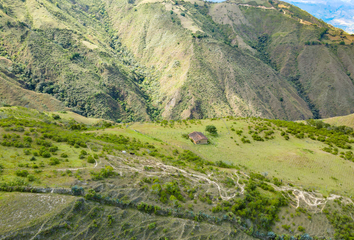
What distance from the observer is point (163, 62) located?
305 feet

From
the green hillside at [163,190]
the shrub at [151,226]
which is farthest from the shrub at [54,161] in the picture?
the shrub at [151,226]

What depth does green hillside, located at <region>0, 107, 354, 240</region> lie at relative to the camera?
16.0m

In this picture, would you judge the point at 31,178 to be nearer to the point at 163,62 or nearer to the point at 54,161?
the point at 54,161

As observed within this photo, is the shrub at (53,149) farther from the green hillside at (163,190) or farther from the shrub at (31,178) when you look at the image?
the shrub at (31,178)

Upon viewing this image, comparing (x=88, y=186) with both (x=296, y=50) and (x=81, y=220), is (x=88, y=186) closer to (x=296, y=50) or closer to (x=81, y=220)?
(x=81, y=220)

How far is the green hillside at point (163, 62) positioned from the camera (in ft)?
232

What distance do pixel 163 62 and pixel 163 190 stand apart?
257 feet

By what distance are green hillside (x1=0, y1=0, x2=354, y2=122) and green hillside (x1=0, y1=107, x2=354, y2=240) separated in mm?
33323

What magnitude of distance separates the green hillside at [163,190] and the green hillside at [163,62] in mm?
33323

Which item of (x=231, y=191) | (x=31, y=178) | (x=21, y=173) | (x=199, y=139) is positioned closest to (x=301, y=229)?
(x=231, y=191)

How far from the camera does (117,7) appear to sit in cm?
12631

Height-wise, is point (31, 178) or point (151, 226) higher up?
point (151, 226)

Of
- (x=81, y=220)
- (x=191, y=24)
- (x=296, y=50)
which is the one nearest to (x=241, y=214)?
(x=81, y=220)

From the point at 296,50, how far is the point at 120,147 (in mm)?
125832
